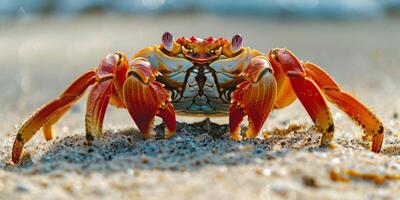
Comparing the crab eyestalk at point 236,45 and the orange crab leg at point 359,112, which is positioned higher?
the crab eyestalk at point 236,45

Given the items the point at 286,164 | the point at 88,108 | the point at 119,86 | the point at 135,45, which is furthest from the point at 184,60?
the point at 135,45

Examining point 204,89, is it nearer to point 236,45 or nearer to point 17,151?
point 236,45

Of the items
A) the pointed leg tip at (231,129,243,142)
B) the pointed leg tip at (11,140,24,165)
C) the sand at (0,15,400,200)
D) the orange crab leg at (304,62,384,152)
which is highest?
the orange crab leg at (304,62,384,152)

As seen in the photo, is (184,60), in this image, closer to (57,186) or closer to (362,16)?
(57,186)

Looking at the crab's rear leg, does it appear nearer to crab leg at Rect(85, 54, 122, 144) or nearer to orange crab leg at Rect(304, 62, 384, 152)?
crab leg at Rect(85, 54, 122, 144)

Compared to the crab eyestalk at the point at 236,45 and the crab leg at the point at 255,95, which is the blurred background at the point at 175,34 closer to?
the crab eyestalk at the point at 236,45

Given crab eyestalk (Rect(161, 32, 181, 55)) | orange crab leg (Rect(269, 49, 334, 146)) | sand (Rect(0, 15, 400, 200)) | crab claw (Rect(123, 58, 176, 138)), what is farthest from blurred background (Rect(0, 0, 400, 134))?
orange crab leg (Rect(269, 49, 334, 146))

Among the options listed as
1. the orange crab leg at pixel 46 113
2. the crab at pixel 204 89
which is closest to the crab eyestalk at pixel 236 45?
the crab at pixel 204 89

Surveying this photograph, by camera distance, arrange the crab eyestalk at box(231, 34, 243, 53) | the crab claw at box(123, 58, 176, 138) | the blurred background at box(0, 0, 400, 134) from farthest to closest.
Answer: the blurred background at box(0, 0, 400, 134)
the crab eyestalk at box(231, 34, 243, 53)
the crab claw at box(123, 58, 176, 138)

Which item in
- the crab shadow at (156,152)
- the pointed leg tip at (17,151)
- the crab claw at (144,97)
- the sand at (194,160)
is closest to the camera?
the sand at (194,160)
